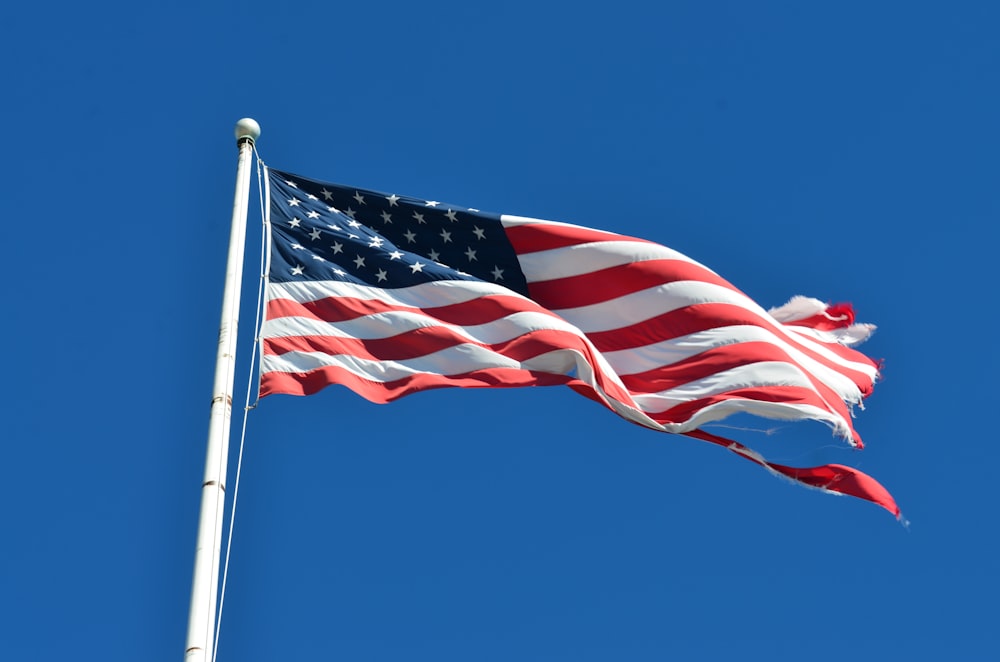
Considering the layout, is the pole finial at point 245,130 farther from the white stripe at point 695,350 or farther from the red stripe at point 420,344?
the white stripe at point 695,350

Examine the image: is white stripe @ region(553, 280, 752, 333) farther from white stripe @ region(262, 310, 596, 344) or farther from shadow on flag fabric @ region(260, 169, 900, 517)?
white stripe @ region(262, 310, 596, 344)

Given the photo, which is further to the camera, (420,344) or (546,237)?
(546,237)

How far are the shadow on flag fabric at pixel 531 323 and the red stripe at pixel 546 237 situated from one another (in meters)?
0.01

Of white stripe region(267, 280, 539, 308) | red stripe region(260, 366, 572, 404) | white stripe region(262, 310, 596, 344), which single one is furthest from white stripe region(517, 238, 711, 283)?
red stripe region(260, 366, 572, 404)

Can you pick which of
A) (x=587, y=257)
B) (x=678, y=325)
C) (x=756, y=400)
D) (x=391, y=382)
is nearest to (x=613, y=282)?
(x=587, y=257)

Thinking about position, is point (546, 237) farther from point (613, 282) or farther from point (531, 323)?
point (531, 323)

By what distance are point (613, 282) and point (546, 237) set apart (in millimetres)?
864

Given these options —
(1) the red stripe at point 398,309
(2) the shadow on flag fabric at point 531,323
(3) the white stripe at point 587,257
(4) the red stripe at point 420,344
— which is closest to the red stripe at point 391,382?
(2) the shadow on flag fabric at point 531,323

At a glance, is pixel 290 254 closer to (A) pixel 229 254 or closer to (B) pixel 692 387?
(A) pixel 229 254

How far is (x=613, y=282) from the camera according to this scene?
692 inches

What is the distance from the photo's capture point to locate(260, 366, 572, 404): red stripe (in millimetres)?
15539

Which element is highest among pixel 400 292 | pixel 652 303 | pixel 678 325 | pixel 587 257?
pixel 587 257

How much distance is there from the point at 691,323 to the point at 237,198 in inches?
188

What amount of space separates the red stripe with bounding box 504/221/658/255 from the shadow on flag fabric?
15mm
